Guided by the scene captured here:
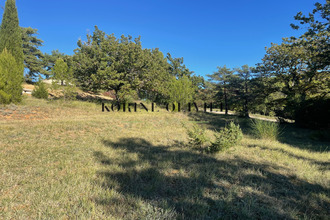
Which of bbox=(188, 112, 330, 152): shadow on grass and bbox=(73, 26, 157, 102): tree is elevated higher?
bbox=(73, 26, 157, 102): tree

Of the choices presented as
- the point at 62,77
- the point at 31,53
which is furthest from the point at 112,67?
the point at 31,53

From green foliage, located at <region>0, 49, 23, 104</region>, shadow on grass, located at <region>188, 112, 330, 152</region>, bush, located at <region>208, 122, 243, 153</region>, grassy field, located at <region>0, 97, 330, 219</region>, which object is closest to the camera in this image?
grassy field, located at <region>0, 97, 330, 219</region>

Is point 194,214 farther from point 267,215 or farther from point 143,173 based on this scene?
point 143,173

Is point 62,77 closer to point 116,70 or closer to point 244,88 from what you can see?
point 116,70

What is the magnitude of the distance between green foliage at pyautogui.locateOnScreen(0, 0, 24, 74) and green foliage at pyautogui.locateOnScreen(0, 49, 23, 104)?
20.8 feet

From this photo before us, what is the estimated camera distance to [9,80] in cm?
1155

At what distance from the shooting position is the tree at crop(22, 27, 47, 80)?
27.4 m

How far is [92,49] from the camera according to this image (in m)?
18.0

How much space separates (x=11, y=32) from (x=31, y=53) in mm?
15015

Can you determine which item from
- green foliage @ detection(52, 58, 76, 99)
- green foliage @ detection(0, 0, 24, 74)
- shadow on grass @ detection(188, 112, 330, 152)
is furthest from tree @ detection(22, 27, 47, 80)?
shadow on grass @ detection(188, 112, 330, 152)

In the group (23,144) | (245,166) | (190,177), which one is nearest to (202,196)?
(190,177)

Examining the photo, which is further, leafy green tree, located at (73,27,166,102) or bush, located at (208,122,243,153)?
leafy green tree, located at (73,27,166,102)

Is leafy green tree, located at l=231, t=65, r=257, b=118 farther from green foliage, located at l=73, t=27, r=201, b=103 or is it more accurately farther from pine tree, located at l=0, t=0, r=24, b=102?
pine tree, located at l=0, t=0, r=24, b=102

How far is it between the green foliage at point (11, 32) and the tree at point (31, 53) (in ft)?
38.2
